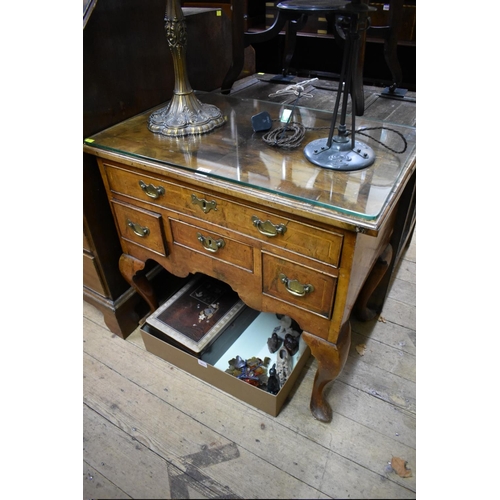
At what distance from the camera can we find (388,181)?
2.89 feet

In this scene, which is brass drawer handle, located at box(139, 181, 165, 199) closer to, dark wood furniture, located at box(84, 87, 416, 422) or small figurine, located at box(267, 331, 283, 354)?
dark wood furniture, located at box(84, 87, 416, 422)

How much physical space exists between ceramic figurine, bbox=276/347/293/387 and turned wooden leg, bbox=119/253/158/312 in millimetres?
537

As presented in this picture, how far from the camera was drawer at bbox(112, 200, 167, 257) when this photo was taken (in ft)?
3.73

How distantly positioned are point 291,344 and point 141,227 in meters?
0.67

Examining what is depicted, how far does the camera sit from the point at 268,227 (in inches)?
35.9

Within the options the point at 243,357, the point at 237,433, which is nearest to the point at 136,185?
the point at 243,357

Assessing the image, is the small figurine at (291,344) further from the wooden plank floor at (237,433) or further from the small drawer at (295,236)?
the small drawer at (295,236)

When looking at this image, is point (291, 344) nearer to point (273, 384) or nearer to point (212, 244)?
point (273, 384)

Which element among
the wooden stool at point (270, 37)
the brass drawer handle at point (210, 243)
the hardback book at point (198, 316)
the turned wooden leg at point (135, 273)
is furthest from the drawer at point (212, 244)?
the wooden stool at point (270, 37)

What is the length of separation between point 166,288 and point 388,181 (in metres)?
1.14

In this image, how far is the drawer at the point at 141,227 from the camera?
3.73ft

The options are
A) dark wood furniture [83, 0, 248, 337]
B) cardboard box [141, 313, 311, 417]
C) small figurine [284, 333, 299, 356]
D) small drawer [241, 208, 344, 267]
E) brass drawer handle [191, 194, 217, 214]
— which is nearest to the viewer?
small drawer [241, 208, 344, 267]

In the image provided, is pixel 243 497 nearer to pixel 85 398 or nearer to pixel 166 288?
pixel 85 398

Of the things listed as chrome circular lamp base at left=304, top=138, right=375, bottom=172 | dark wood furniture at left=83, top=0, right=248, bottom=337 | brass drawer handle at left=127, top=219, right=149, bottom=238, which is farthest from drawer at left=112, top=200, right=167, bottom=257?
chrome circular lamp base at left=304, top=138, right=375, bottom=172
